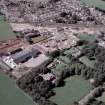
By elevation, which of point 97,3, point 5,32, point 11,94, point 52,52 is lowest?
point 11,94

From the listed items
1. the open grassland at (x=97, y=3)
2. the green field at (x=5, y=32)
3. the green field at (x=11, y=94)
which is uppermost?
the open grassland at (x=97, y=3)

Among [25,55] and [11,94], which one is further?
[25,55]

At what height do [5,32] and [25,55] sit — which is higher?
[5,32]

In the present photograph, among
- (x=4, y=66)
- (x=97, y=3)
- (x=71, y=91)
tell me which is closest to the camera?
(x=71, y=91)

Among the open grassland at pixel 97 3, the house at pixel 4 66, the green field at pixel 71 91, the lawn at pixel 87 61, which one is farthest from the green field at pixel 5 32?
the open grassland at pixel 97 3

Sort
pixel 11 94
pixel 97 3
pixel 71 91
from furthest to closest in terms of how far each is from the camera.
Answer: pixel 97 3 → pixel 71 91 → pixel 11 94

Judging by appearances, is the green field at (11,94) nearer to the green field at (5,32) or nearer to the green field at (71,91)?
the green field at (71,91)

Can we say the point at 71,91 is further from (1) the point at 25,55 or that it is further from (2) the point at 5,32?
(2) the point at 5,32

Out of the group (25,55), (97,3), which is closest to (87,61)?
(25,55)
